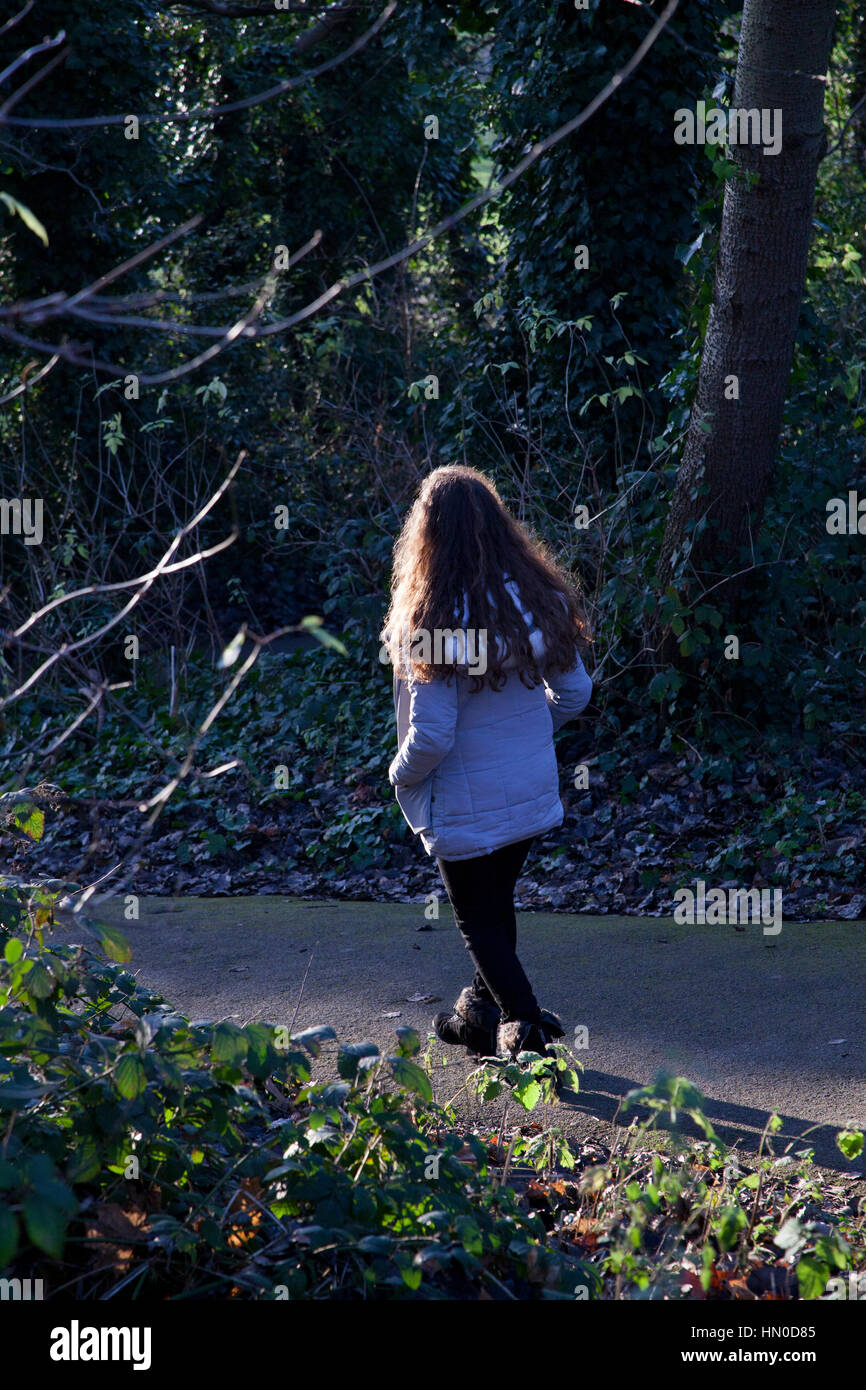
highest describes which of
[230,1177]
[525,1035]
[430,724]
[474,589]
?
[474,589]

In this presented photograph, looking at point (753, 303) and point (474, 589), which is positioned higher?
point (753, 303)

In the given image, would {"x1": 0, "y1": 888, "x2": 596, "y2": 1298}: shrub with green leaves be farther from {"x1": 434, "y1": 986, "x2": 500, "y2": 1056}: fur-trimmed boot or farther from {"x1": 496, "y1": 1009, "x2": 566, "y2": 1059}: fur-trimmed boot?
{"x1": 434, "y1": 986, "x2": 500, "y2": 1056}: fur-trimmed boot

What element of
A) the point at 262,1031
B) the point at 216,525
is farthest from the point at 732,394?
the point at 216,525

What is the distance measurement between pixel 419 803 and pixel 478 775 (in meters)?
0.23

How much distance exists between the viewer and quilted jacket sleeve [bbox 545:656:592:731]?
4.32m

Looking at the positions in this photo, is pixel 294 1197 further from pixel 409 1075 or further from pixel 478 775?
pixel 478 775

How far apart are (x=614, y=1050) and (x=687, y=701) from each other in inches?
123

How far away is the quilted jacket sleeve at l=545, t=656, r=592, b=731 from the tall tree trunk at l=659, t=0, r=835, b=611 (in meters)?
2.77

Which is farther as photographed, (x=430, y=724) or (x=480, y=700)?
(x=480, y=700)

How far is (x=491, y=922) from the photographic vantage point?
13.8 feet

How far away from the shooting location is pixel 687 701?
283 inches

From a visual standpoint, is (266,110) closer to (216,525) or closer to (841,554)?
(216,525)

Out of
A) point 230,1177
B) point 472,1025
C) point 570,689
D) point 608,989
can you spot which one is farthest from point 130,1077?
point 608,989

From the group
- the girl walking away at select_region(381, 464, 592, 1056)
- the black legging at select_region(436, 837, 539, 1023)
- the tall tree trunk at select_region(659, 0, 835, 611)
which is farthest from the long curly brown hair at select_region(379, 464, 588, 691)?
the tall tree trunk at select_region(659, 0, 835, 611)
